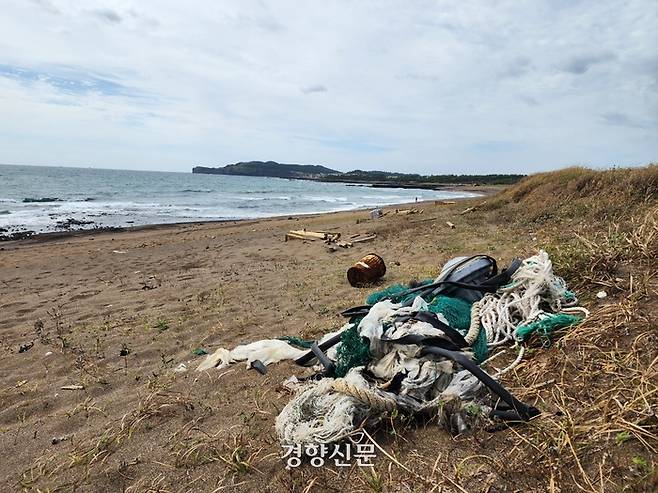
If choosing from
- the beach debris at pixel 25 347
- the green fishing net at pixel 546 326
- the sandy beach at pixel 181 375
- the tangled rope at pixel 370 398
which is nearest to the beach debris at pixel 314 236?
the sandy beach at pixel 181 375

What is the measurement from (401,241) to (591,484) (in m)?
8.34

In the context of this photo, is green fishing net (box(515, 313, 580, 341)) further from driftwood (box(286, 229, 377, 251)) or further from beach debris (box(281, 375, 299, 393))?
driftwood (box(286, 229, 377, 251))

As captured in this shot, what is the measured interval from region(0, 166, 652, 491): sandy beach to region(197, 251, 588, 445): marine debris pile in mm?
151

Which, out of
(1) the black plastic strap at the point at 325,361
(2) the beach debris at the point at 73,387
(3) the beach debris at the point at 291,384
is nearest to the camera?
(1) the black plastic strap at the point at 325,361

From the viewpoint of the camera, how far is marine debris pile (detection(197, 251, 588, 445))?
234 cm

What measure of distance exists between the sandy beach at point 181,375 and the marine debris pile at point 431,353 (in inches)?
5.9

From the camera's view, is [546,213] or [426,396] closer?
[426,396]

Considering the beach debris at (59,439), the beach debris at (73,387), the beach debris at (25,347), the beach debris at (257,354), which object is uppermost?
the beach debris at (257,354)

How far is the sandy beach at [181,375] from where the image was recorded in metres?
2.26

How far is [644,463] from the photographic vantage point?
1.80 metres

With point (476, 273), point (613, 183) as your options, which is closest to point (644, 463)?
point (476, 273)

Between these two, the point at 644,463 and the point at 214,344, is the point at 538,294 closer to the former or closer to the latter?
the point at 644,463

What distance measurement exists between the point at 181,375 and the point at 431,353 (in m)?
2.17

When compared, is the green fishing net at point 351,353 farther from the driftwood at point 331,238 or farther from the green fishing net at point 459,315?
the driftwood at point 331,238
